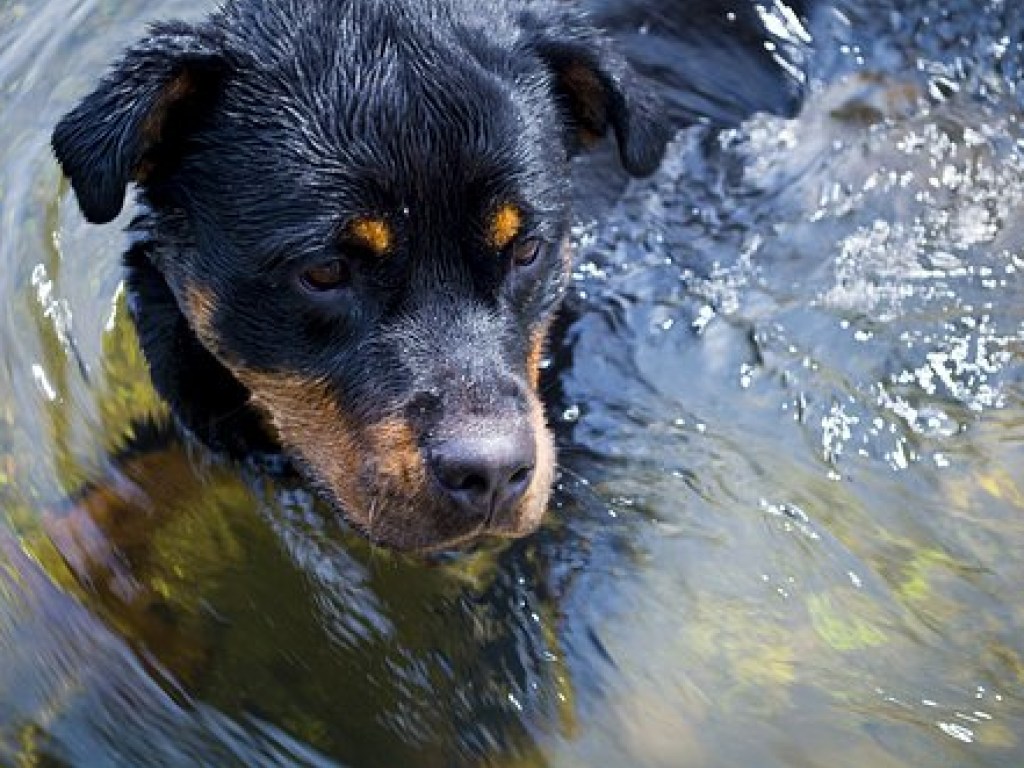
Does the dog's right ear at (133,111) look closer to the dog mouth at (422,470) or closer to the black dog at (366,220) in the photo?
the black dog at (366,220)

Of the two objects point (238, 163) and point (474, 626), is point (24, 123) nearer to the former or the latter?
point (238, 163)

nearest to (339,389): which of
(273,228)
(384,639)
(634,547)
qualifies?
(273,228)

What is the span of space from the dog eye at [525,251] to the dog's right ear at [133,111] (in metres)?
0.77

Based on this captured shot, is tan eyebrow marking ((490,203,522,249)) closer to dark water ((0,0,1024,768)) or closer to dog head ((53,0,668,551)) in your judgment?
dog head ((53,0,668,551))

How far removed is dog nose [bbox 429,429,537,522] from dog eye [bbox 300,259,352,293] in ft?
1.57

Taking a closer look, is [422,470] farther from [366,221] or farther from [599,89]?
[599,89]

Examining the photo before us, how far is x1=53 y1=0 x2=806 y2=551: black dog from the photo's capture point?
3480 millimetres

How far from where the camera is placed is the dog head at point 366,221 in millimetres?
3477

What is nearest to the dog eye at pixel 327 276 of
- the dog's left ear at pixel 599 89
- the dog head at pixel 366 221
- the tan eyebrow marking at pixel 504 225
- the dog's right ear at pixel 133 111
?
the dog head at pixel 366 221

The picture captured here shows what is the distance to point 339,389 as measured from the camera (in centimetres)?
363

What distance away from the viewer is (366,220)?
352 cm

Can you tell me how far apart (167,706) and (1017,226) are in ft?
9.52

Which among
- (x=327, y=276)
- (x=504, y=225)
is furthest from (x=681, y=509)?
(x=327, y=276)

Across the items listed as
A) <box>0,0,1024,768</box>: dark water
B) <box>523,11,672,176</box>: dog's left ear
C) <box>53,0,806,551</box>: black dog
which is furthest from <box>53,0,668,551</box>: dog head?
<box>0,0,1024,768</box>: dark water
